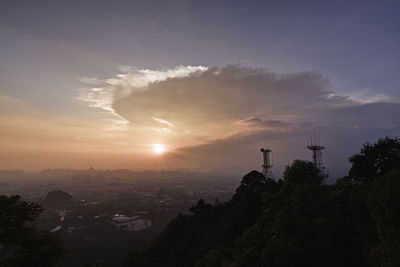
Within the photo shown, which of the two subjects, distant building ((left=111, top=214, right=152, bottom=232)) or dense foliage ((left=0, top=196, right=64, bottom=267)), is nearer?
dense foliage ((left=0, top=196, right=64, bottom=267))

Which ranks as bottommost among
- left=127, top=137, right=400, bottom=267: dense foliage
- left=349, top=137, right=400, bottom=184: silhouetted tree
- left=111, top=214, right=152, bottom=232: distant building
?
left=111, top=214, right=152, bottom=232: distant building

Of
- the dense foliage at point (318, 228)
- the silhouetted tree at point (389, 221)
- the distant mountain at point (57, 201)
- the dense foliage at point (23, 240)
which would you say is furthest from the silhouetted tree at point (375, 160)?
the distant mountain at point (57, 201)

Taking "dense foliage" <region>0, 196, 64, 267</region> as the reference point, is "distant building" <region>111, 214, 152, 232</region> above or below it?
below

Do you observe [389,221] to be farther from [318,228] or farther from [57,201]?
[57,201]

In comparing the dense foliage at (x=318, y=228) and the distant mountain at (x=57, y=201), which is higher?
the dense foliage at (x=318, y=228)

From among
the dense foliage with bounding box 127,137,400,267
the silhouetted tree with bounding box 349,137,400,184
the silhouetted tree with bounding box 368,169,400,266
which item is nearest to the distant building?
the dense foliage with bounding box 127,137,400,267

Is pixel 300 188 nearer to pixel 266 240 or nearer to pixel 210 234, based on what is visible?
pixel 266 240

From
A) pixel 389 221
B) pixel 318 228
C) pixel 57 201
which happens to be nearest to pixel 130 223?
pixel 57 201

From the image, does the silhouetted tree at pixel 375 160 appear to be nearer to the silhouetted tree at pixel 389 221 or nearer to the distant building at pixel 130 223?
the silhouetted tree at pixel 389 221

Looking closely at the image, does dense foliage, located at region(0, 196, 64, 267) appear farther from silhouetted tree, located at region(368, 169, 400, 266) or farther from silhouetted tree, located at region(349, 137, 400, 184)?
silhouetted tree, located at region(349, 137, 400, 184)
